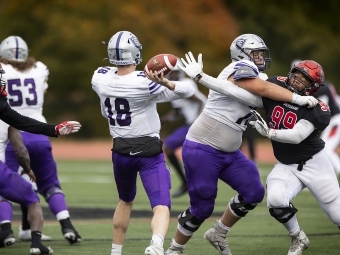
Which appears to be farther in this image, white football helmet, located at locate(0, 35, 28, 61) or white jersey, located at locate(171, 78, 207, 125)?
white jersey, located at locate(171, 78, 207, 125)

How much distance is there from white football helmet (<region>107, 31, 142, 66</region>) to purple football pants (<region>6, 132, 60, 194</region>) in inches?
72.2

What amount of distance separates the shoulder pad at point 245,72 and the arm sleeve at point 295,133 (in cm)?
48

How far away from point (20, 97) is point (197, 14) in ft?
58.6

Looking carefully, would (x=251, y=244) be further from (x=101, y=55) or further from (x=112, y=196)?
(x=101, y=55)

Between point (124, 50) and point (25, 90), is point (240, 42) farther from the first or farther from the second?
point (25, 90)

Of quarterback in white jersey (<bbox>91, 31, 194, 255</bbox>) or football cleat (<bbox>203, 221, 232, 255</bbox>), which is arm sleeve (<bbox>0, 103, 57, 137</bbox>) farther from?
football cleat (<bbox>203, 221, 232, 255</bbox>)

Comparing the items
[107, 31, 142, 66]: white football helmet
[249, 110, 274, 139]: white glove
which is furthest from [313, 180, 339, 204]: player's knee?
[107, 31, 142, 66]: white football helmet

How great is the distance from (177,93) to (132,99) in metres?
0.36

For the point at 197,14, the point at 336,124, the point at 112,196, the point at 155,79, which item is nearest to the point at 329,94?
the point at 336,124

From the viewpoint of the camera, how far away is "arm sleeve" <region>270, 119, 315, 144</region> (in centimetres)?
654

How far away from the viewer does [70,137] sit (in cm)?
2616

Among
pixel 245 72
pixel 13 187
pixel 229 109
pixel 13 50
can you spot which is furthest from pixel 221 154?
pixel 13 50

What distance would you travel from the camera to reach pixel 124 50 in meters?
6.54

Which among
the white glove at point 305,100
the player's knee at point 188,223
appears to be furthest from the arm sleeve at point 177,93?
the player's knee at point 188,223
